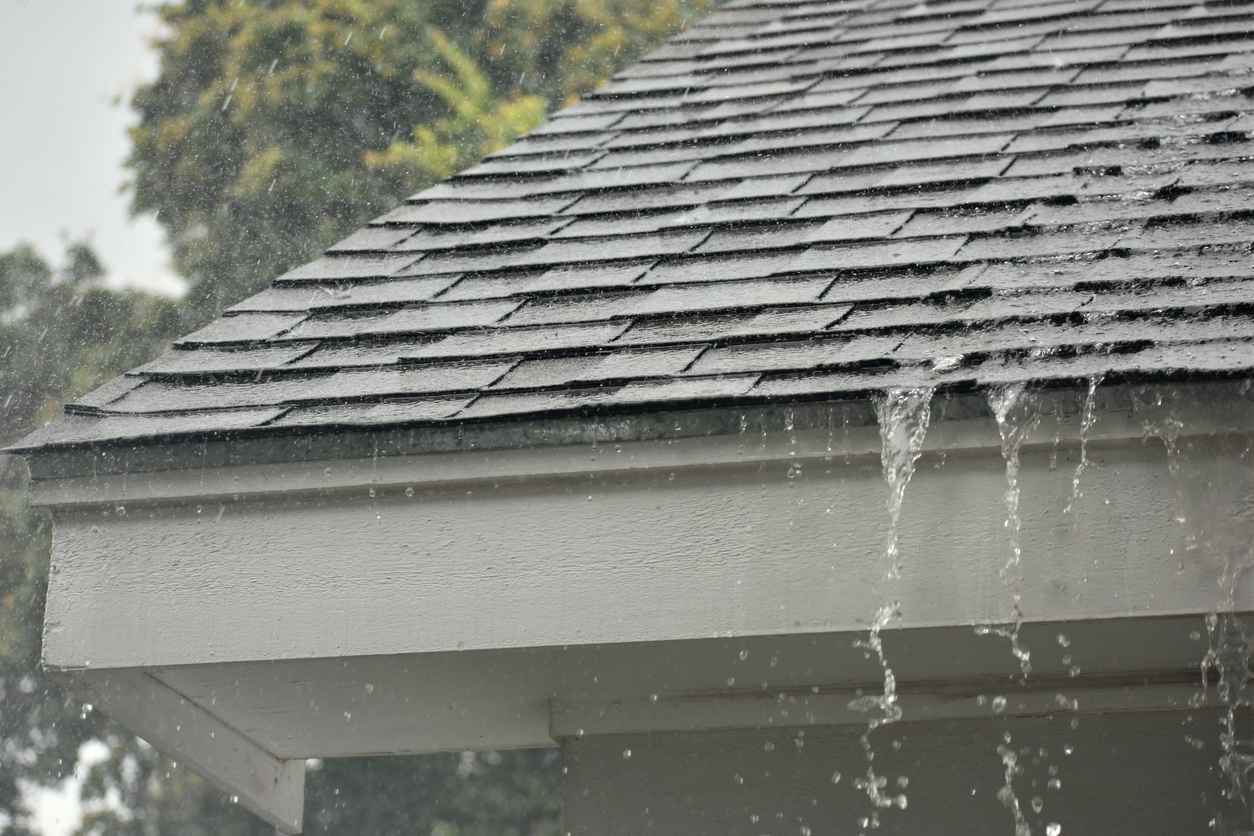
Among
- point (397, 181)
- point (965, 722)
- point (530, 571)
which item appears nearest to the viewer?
point (530, 571)

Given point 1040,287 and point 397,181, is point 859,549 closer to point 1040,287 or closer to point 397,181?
A: point 1040,287

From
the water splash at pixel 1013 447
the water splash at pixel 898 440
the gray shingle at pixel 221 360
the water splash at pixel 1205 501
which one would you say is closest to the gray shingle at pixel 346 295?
the gray shingle at pixel 221 360

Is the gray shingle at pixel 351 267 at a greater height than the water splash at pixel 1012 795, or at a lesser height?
greater

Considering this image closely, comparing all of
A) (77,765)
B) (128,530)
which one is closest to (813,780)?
(128,530)

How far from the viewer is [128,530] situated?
2.77m

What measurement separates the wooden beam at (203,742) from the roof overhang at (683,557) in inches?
0.8

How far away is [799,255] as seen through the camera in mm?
3207

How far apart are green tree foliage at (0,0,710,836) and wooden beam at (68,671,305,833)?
28.6 ft

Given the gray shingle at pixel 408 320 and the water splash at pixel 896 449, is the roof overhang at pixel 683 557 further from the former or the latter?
the gray shingle at pixel 408 320

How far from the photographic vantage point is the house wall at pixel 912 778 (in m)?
2.94

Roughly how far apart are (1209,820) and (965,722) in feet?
1.58

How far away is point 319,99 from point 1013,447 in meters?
11.9

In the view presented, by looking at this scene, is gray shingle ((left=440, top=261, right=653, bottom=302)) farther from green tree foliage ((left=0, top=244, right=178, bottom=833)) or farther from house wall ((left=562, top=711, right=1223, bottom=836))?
green tree foliage ((left=0, top=244, right=178, bottom=833))

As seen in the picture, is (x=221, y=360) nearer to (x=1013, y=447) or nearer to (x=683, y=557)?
(x=683, y=557)
